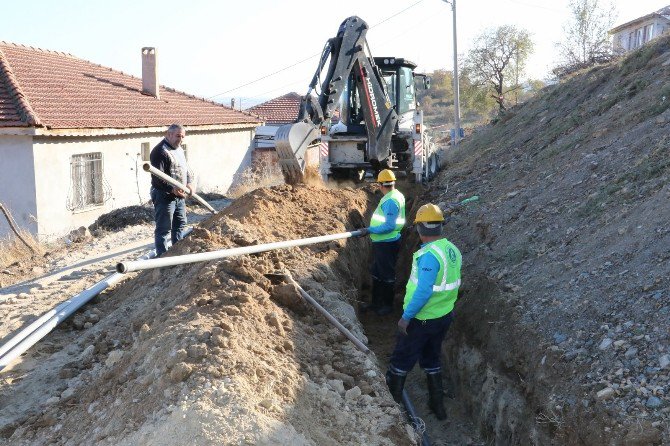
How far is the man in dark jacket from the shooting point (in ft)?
26.1

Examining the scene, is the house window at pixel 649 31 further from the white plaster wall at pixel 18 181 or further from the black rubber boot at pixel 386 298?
the white plaster wall at pixel 18 181

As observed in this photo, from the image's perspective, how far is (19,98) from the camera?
50.2ft

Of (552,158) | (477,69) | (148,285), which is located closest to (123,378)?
(148,285)

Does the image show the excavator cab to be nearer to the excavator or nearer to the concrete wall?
the excavator

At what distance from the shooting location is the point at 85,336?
234 inches

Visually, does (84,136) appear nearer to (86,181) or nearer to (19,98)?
(86,181)

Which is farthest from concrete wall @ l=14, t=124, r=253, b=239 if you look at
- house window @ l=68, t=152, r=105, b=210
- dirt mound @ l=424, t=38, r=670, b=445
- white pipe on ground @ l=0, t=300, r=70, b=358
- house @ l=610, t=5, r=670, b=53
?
house @ l=610, t=5, r=670, b=53

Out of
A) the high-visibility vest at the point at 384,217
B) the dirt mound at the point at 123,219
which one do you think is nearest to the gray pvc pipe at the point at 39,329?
the high-visibility vest at the point at 384,217

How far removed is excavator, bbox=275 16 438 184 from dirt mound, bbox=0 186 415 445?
404 centimetres

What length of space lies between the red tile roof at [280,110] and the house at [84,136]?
34.5 ft

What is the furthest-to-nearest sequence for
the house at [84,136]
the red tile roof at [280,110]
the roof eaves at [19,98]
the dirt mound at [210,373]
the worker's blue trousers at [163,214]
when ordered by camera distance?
the red tile roof at [280,110]
the house at [84,136]
the roof eaves at [19,98]
the worker's blue trousers at [163,214]
the dirt mound at [210,373]

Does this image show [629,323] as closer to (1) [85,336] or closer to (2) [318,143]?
(1) [85,336]

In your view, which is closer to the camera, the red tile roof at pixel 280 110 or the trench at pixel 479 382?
the trench at pixel 479 382

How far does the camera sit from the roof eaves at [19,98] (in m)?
14.6
